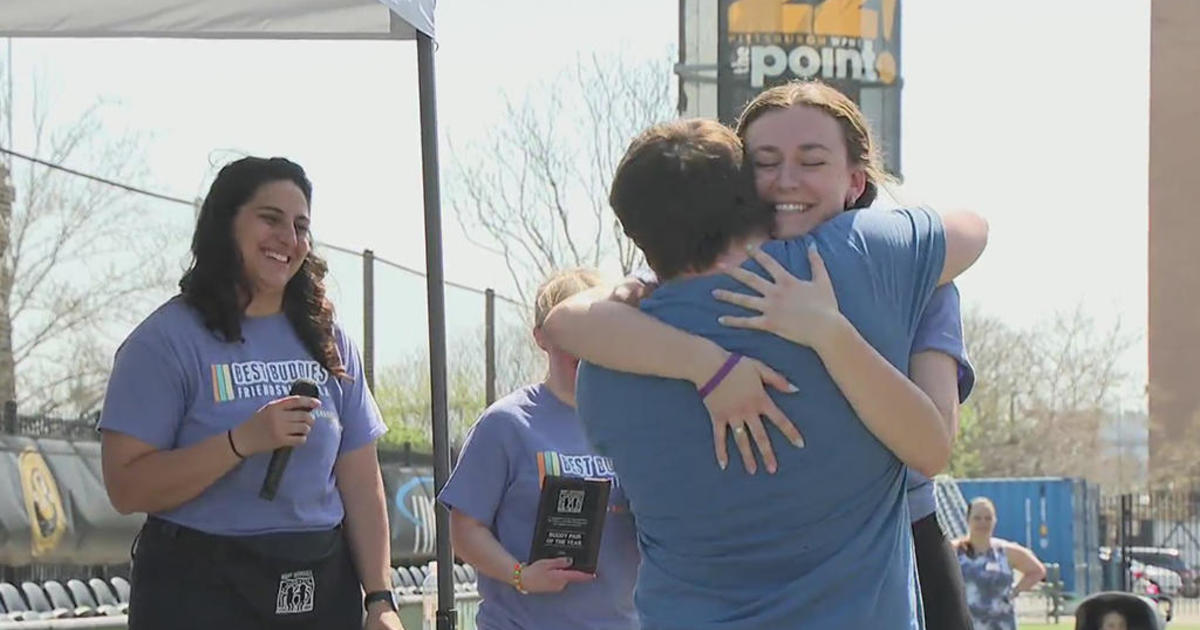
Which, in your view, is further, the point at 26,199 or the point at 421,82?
the point at 26,199

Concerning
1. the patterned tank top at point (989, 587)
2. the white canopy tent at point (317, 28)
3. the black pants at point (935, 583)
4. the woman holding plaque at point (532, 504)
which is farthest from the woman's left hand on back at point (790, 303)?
the patterned tank top at point (989, 587)

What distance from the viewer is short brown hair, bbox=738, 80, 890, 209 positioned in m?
3.30

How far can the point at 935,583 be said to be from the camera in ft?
13.8

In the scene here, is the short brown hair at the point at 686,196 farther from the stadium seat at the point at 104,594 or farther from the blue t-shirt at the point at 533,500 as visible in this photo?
the stadium seat at the point at 104,594

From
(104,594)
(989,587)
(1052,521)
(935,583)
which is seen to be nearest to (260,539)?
(935,583)

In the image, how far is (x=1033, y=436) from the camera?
7719 cm

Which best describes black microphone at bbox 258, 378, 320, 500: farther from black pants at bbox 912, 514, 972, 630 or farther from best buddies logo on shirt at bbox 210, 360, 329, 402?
black pants at bbox 912, 514, 972, 630

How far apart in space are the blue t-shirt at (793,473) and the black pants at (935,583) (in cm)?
95

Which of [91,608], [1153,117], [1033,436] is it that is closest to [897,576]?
[91,608]

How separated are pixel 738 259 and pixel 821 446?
0.31 meters

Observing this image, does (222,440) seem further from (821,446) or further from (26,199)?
(26,199)

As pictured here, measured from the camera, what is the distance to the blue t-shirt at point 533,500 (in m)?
5.13

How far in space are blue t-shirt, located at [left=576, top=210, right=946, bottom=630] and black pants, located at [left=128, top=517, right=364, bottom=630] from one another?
1.57m

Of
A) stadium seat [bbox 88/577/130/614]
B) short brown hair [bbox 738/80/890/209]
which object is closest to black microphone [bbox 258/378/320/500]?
short brown hair [bbox 738/80/890/209]
